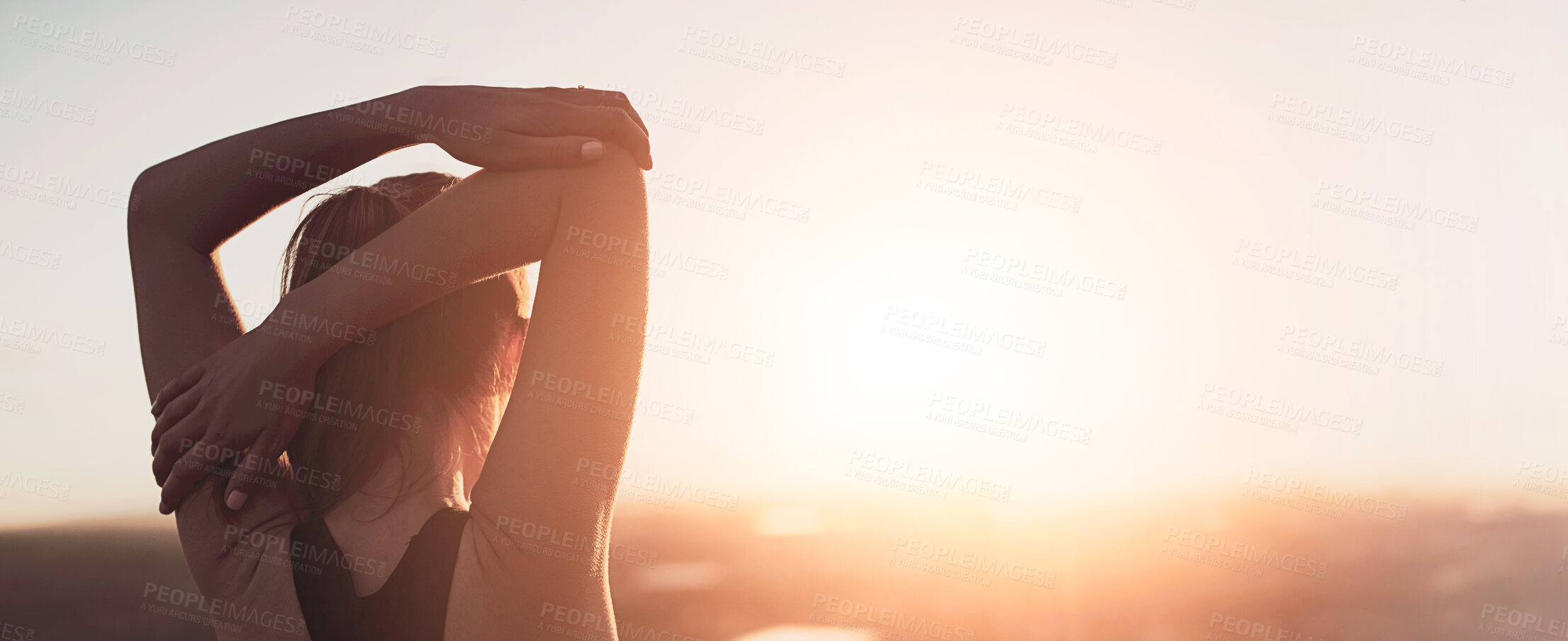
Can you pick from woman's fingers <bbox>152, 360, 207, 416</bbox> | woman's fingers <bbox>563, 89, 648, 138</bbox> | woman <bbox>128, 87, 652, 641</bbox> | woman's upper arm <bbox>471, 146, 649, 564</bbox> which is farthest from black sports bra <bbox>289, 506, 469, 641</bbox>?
woman's fingers <bbox>563, 89, 648, 138</bbox>

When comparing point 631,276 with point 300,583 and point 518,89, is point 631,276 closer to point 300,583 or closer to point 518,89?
point 518,89

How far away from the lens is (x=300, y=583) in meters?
0.89

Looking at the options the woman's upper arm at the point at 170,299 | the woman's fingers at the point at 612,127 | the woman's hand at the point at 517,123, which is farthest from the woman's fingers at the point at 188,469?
the woman's fingers at the point at 612,127

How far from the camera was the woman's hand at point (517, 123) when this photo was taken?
0.85 meters

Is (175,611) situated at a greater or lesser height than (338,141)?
lesser

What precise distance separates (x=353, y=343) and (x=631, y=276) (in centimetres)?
48

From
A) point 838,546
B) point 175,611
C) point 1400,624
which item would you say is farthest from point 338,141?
point 1400,624

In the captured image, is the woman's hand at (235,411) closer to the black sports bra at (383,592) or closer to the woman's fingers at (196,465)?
the woman's fingers at (196,465)

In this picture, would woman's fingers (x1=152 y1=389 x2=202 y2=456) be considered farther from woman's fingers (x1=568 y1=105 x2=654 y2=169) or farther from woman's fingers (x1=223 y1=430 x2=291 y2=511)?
woman's fingers (x1=568 y1=105 x2=654 y2=169)

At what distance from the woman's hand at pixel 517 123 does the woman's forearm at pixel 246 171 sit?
0.02 metres

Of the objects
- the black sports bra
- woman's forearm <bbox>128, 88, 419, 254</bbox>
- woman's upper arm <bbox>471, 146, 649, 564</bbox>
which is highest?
woman's forearm <bbox>128, 88, 419, 254</bbox>

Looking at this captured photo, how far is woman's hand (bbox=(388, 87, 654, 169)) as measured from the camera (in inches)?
33.3

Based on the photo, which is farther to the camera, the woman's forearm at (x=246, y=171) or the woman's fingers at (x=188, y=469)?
the woman's forearm at (x=246, y=171)

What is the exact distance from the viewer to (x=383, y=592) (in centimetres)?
90
